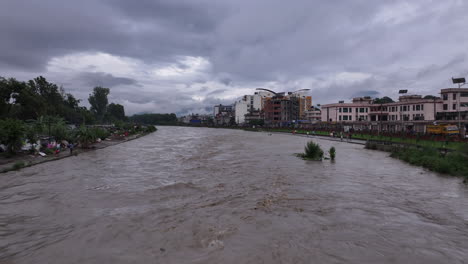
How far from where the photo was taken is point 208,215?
8.37 metres

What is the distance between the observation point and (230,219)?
317 inches

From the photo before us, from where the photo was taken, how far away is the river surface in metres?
6.01

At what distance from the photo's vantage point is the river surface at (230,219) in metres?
6.01

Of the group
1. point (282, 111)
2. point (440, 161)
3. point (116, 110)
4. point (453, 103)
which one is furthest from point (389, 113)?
point (116, 110)

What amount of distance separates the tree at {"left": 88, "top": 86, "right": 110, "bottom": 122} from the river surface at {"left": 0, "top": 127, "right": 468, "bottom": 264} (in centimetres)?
10317

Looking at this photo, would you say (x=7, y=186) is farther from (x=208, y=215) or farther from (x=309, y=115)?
(x=309, y=115)

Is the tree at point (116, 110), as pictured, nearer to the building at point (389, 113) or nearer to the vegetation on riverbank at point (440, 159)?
the building at point (389, 113)

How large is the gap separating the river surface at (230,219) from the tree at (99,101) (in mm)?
103175

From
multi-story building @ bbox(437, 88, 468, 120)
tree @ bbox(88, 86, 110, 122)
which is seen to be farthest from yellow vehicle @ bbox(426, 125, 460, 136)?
tree @ bbox(88, 86, 110, 122)

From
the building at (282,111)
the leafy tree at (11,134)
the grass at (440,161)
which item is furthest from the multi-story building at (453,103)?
the leafy tree at (11,134)

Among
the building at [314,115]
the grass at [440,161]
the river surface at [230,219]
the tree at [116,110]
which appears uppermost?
the tree at [116,110]

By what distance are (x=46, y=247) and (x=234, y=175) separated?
9.99 m

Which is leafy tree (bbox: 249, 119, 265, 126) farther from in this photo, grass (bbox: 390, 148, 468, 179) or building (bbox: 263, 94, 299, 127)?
grass (bbox: 390, 148, 468, 179)

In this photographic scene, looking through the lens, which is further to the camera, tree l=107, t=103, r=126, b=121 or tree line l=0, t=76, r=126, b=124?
tree l=107, t=103, r=126, b=121
